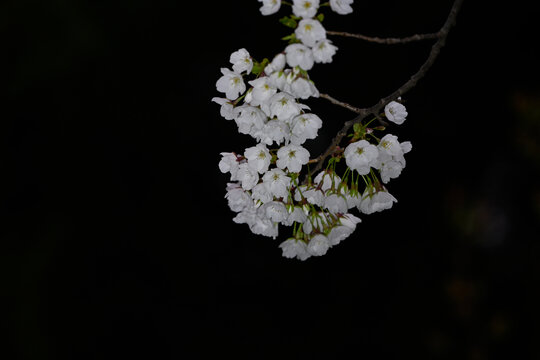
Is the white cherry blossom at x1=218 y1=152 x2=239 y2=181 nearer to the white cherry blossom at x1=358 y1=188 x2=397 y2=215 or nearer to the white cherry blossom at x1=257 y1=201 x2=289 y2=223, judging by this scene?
the white cherry blossom at x1=257 y1=201 x2=289 y2=223

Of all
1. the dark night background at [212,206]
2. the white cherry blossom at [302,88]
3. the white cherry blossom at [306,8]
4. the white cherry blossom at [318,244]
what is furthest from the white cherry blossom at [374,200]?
the dark night background at [212,206]

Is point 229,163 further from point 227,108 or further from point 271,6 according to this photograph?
point 271,6

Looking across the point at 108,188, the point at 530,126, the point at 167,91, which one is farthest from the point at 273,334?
the point at 530,126

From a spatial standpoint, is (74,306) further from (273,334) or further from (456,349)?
(456,349)

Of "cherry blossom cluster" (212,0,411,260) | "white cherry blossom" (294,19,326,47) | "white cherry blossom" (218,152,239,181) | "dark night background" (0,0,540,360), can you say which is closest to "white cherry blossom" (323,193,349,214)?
"cherry blossom cluster" (212,0,411,260)

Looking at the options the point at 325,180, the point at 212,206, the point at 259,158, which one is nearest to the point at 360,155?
the point at 325,180

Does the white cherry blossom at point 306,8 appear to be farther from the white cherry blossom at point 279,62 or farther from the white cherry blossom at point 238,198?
Result: the white cherry blossom at point 238,198
